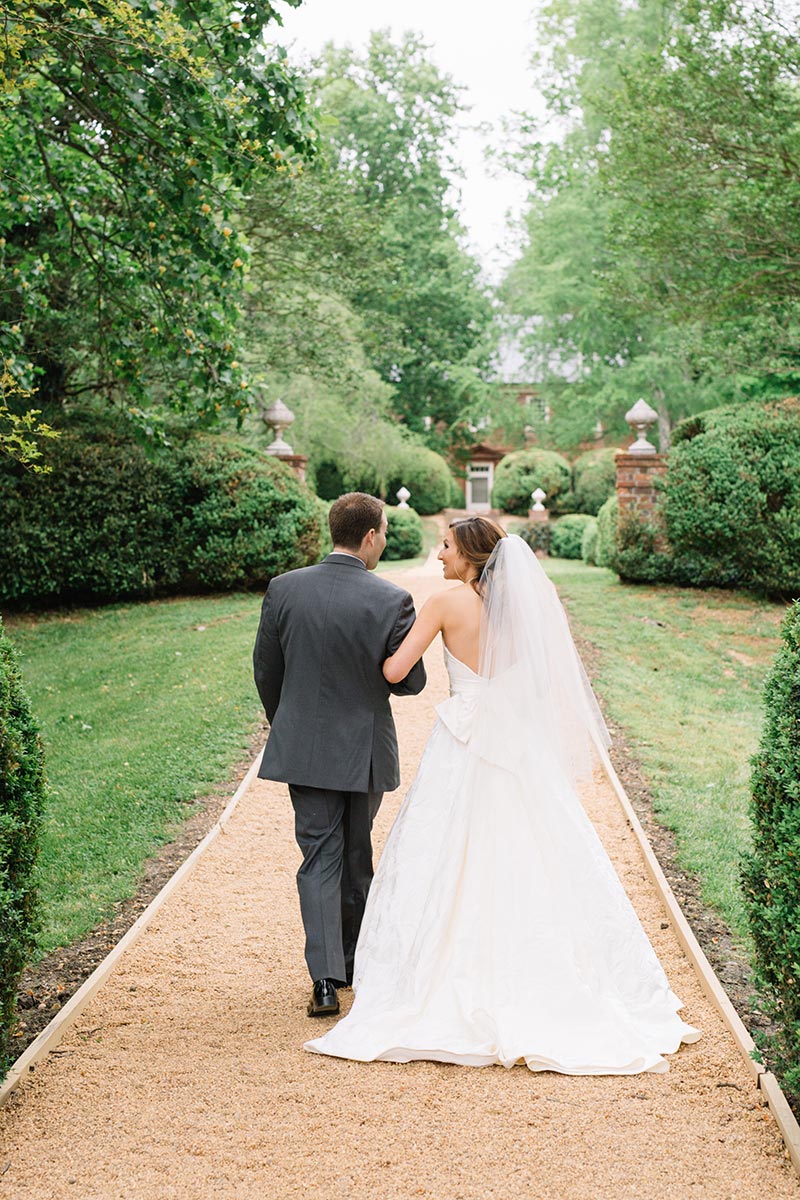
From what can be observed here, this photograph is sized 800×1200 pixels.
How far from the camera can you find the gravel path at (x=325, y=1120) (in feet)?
9.80

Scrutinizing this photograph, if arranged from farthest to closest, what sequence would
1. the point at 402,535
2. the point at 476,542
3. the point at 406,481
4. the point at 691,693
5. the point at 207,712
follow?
the point at 406,481 → the point at 402,535 → the point at 691,693 → the point at 207,712 → the point at 476,542

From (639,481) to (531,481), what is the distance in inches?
672

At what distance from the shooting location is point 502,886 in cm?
405

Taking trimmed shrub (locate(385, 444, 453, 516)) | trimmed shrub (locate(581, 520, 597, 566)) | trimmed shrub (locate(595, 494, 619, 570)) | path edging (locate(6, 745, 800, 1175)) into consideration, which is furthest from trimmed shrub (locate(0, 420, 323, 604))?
trimmed shrub (locate(385, 444, 453, 516))

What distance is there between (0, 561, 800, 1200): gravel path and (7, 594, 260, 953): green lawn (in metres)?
1.30

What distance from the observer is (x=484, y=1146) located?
3158 mm

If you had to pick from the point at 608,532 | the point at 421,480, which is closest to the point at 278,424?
the point at 608,532

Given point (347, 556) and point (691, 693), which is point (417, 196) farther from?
point (347, 556)

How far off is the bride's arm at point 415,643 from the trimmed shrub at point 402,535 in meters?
21.5

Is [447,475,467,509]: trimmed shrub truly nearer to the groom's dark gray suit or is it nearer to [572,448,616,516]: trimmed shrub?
[572,448,616,516]: trimmed shrub

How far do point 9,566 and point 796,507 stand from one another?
393 inches

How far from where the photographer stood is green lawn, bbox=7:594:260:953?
614 centimetres

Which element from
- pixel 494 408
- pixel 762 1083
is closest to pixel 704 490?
pixel 762 1083

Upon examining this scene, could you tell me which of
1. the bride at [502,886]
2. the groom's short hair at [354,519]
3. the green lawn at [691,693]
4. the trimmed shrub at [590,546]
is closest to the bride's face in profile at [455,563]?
the bride at [502,886]
